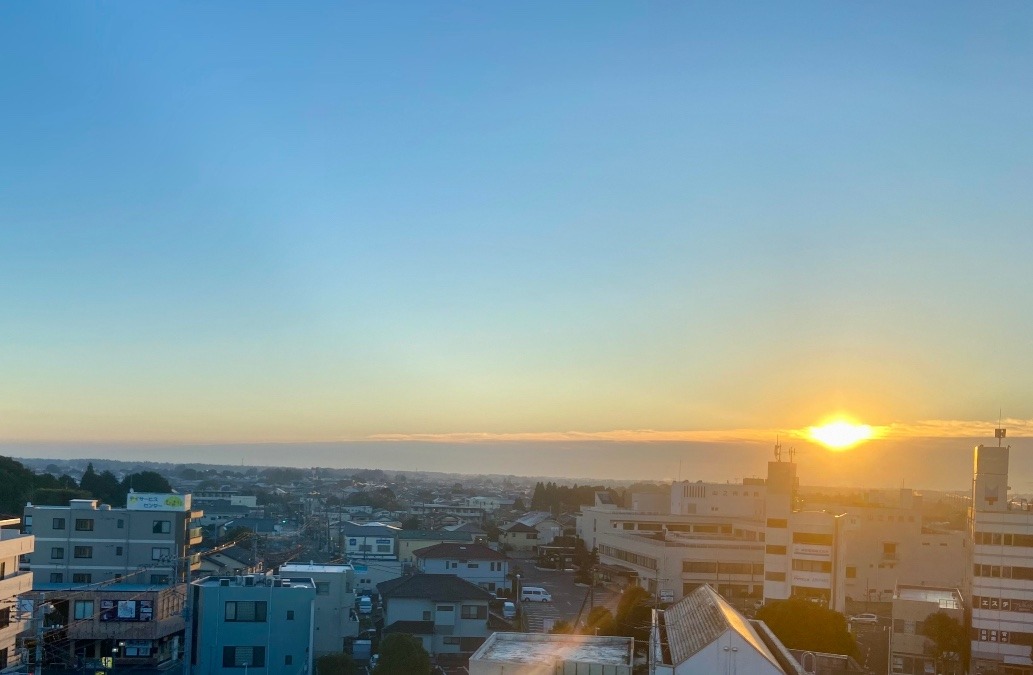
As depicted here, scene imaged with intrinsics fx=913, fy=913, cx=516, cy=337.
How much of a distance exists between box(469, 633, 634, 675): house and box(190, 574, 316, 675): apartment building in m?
4.81

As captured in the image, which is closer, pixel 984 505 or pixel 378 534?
pixel 984 505

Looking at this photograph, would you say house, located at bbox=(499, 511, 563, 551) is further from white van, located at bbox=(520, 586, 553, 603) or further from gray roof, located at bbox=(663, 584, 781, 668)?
gray roof, located at bbox=(663, 584, 781, 668)

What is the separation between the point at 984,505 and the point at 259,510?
49707mm

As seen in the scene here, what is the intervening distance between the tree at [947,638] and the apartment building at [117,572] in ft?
53.8

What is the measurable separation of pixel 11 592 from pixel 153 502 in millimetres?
10154

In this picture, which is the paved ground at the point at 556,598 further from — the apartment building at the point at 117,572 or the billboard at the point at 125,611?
the billboard at the point at 125,611

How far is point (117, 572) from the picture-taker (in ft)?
75.7

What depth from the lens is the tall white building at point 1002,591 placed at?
1811cm

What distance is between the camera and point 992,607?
18375 millimetres

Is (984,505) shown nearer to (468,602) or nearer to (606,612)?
(606,612)

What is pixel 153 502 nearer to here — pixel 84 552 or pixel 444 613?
pixel 84 552

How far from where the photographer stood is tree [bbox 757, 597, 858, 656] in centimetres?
1652

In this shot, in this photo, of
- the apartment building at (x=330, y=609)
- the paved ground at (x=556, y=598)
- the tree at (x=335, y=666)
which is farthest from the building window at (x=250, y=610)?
the paved ground at (x=556, y=598)

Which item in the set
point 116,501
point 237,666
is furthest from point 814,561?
point 116,501
